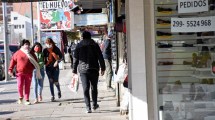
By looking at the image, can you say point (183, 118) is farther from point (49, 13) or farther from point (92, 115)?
point (49, 13)

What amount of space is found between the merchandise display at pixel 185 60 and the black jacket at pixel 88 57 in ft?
10.9

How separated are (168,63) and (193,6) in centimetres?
91

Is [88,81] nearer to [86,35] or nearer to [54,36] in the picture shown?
[86,35]

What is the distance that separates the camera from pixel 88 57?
32.4 ft

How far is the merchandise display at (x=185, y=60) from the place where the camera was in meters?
6.38

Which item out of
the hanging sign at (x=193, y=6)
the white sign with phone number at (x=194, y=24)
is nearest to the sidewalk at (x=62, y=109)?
the white sign with phone number at (x=194, y=24)

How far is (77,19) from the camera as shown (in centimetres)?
1992

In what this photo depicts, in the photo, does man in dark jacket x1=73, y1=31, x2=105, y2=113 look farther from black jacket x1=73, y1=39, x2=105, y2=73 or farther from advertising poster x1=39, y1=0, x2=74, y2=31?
advertising poster x1=39, y1=0, x2=74, y2=31

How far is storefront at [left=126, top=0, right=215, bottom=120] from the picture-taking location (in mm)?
6480

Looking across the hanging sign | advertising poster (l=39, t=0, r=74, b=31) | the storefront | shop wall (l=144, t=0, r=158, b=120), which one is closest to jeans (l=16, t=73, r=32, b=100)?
the storefront

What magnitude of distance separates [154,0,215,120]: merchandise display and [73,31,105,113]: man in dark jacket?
130 inches

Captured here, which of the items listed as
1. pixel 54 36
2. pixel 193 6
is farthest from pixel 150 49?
pixel 54 36

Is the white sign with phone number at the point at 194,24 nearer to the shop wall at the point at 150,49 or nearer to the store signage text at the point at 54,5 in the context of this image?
the shop wall at the point at 150,49

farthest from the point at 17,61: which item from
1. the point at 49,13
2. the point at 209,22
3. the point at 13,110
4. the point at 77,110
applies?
the point at 49,13
